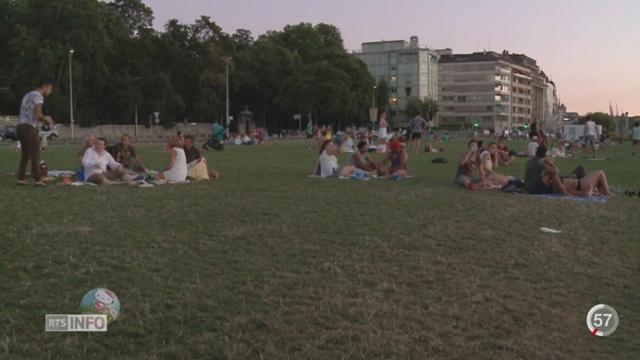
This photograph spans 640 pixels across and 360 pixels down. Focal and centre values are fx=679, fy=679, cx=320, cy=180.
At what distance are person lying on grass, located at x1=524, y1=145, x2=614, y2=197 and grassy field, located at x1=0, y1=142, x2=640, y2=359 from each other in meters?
2.13

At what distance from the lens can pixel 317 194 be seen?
1257 cm

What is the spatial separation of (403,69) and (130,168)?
14053 cm

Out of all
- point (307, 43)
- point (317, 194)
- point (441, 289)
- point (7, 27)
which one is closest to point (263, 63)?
point (307, 43)

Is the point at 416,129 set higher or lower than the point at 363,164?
higher

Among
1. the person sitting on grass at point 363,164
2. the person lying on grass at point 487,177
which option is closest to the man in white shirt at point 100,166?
the person sitting on grass at point 363,164

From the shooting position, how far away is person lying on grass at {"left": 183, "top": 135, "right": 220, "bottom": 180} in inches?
613

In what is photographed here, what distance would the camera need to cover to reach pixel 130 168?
1638 centimetres

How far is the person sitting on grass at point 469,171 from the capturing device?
1441 cm

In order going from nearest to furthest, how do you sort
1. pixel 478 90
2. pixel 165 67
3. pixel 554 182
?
pixel 554 182 → pixel 165 67 → pixel 478 90

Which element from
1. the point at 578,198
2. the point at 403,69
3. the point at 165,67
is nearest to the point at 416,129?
the point at 578,198

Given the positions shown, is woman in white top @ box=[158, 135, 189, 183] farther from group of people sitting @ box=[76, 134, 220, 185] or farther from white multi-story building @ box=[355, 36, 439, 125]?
white multi-story building @ box=[355, 36, 439, 125]

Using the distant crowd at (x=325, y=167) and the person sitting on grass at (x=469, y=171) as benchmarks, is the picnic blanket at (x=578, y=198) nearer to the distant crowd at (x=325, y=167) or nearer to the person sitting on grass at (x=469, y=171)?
Answer: the distant crowd at (x=325, y=167)

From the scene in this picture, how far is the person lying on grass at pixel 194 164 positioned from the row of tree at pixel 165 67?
54.1m

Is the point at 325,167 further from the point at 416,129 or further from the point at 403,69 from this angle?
the point at 403,69
